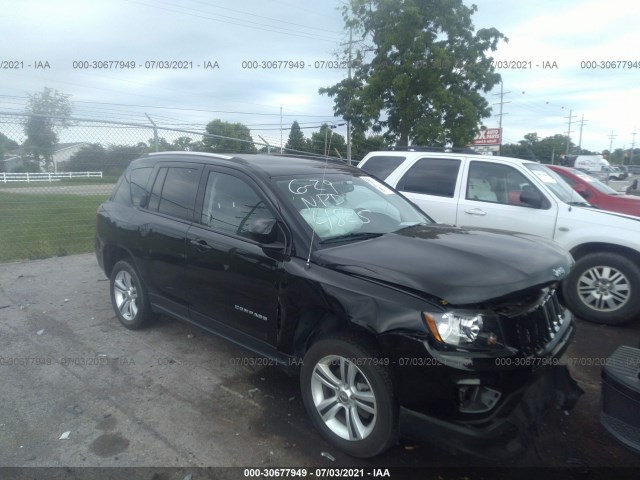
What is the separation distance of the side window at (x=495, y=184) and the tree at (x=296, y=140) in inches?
132

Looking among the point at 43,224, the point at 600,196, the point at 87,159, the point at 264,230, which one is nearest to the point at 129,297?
the point at 264,230

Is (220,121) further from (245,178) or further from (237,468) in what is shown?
(237,468)

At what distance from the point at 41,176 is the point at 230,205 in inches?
246

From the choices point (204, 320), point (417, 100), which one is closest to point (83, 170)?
point (204, 320)

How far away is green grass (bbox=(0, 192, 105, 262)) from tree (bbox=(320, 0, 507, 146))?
9.99m

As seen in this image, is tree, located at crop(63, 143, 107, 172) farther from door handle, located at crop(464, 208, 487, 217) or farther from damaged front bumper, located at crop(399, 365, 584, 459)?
damaged front bumper, located at crop(399, 365, 584, 459)

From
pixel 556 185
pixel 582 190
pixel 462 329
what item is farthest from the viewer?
pixel 582 190

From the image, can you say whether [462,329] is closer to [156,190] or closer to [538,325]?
[538,325]

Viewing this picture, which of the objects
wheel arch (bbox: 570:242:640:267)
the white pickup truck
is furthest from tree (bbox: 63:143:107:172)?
wheel arch (bbox: 570:242:640:267)

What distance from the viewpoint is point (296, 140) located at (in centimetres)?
853

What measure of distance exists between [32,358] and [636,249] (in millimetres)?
6289

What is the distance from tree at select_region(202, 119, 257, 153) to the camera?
914 centimetres

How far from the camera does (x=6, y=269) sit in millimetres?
7586

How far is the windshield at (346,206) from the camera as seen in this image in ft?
11.1
